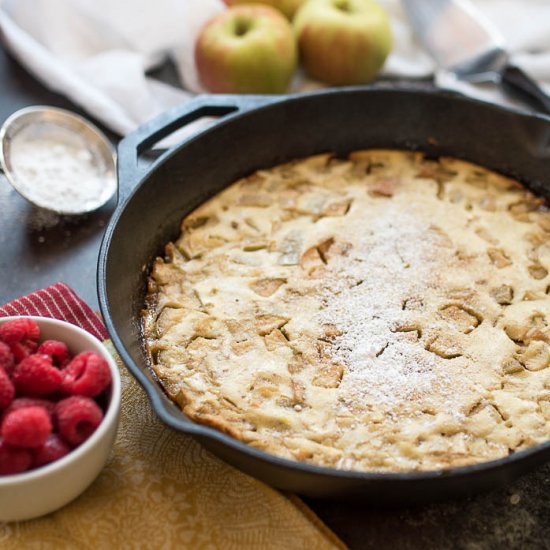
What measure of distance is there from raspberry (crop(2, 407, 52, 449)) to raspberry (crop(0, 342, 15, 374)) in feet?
0.44

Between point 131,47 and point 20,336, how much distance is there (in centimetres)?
152

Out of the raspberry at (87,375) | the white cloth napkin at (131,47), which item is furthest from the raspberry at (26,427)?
the white cloth napkin at (131,47)

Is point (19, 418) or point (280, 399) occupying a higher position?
point (19, 418)

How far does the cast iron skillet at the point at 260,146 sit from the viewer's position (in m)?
1.72

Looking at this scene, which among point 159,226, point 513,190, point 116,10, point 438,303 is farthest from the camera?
point 116,10

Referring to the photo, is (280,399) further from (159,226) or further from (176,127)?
(176,127)

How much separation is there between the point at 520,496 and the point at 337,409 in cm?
41

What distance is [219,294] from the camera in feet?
5.91

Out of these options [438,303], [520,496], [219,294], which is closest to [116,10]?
[219,294]

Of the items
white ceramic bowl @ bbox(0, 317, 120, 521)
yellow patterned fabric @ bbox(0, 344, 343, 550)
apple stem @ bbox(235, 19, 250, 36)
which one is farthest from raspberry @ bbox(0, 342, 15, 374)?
apple stem @ bbox(235, 19, 250, 36)

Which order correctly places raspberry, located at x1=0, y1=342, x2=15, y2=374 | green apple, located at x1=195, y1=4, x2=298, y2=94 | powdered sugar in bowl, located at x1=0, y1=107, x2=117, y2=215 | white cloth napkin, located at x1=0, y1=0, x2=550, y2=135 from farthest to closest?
white cloth napkin, located at x1=0, y1=0, x2=550, y2=135
green apple, located at x1=195, y1=4, x2=298, y2=94
powdered sugar in bowl, located at x1=0, y1=107, x2=117, y2=215
raspberry, located at x1=0, y1=342, x2=15, y2=374

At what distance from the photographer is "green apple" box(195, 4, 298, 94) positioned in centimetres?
241

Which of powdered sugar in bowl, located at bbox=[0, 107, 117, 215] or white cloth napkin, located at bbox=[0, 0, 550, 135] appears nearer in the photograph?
powdered sugar in bowl, located at bbox=[0, 107, 117, 215]

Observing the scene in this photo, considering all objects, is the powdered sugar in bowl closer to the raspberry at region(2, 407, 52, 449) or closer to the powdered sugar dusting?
the powdered sugar dusting
